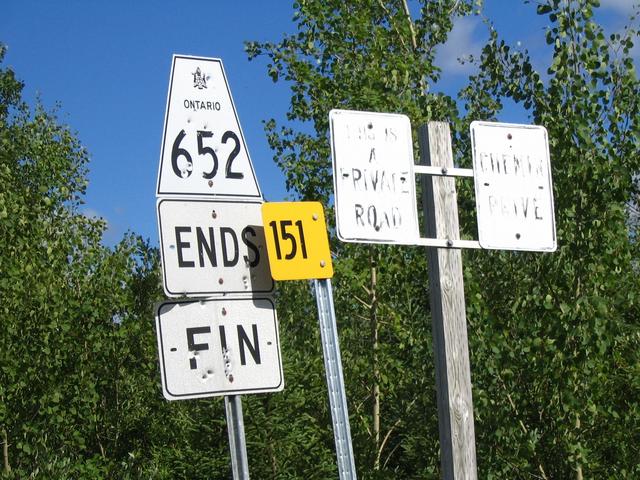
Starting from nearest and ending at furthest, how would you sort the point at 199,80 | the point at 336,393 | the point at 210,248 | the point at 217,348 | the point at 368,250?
the point at 336,393, the point at 217,348, the point at 210,248, the point at 199,80, the point at 368,250

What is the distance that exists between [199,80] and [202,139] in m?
0.27

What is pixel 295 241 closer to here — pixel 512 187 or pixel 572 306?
pixel 512 187

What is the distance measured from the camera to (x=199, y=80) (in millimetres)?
5098

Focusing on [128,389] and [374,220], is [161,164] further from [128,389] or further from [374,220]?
[128,389]

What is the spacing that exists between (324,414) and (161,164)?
9404 millimetres

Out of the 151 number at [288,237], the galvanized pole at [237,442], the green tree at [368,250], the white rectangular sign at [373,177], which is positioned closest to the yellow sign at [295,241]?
the 151 number at [288,237]

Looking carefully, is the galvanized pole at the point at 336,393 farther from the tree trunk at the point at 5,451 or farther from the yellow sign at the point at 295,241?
the tree trunk at the point at 5,451

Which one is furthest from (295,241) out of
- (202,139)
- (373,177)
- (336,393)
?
(336,393)

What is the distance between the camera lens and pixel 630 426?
9.09 meters

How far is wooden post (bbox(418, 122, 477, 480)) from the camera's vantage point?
5223mm

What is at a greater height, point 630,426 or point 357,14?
point 357,14

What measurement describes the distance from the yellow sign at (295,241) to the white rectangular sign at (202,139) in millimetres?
266

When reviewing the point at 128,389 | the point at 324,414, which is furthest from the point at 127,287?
the point at 324,414

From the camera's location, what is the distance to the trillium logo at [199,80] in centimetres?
509
